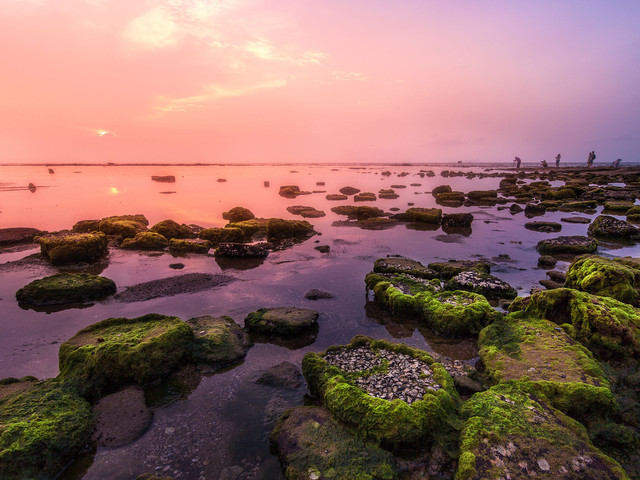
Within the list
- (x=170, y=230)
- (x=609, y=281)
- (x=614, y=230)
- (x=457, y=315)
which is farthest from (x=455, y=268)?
(x=170, y=230)

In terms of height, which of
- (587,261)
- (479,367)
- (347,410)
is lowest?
(479,367)

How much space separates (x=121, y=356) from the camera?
25.6 ft

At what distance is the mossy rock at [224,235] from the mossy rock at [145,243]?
9.30 ft

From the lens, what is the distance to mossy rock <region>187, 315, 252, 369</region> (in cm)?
865

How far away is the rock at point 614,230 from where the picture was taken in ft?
68.4

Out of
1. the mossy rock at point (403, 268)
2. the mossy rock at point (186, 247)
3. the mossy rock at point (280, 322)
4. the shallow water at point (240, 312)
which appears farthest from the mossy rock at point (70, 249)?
the mossy rock at point (403, 268)

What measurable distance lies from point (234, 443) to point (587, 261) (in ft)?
47.3

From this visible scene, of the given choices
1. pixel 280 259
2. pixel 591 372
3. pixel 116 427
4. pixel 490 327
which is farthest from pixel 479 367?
pixel 280 259

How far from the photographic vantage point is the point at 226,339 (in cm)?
928

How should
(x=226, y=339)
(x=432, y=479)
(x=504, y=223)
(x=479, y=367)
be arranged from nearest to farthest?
(x=432, y=479)
(x=479, y=367)
(x=226, y=339)
(x=504, y=223)

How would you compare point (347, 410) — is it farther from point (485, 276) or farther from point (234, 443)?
point (485, 276)

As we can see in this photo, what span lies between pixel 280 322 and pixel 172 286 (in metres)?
6.91

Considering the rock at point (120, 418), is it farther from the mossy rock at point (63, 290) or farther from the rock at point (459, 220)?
the rock at point (459, 220)

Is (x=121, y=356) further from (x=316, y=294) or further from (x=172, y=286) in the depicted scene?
(x=316, y=294)
